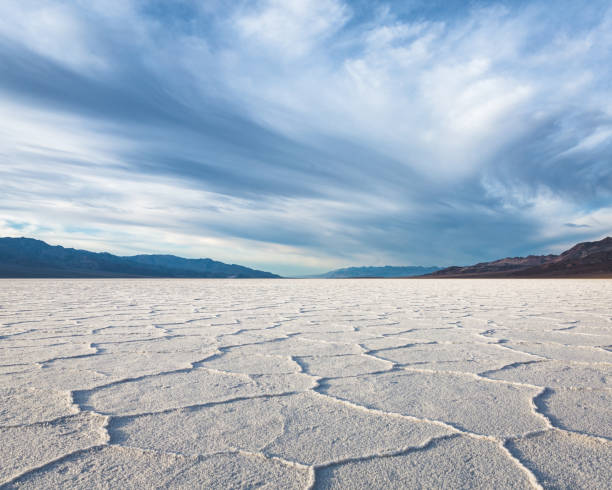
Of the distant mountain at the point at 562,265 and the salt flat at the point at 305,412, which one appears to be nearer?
Result: the salt flat at the point at 305,412

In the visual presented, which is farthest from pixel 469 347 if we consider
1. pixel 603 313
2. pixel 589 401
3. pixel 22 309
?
pixel 22 309

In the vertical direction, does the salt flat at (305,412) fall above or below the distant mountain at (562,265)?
below

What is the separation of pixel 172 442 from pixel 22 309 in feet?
15.3

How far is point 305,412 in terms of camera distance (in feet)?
4.56

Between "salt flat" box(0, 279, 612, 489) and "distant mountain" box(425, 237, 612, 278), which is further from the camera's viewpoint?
"distant mountain" box(425, 237, 612, 278)

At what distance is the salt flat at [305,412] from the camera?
1.00 meters

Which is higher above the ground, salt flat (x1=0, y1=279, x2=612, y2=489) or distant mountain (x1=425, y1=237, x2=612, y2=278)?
Answer: distant mountain (x1=425, y1=237, x2=612, y2=278)

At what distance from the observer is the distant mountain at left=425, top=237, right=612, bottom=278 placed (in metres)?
40.3

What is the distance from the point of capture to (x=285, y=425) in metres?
1.28

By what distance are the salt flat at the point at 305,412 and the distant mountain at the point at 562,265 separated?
40931 mm

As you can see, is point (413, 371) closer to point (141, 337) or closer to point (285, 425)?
point (285, 425)

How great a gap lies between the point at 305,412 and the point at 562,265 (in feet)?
169

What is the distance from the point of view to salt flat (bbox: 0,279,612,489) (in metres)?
1.00

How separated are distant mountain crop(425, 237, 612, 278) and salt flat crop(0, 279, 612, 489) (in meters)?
40.9
